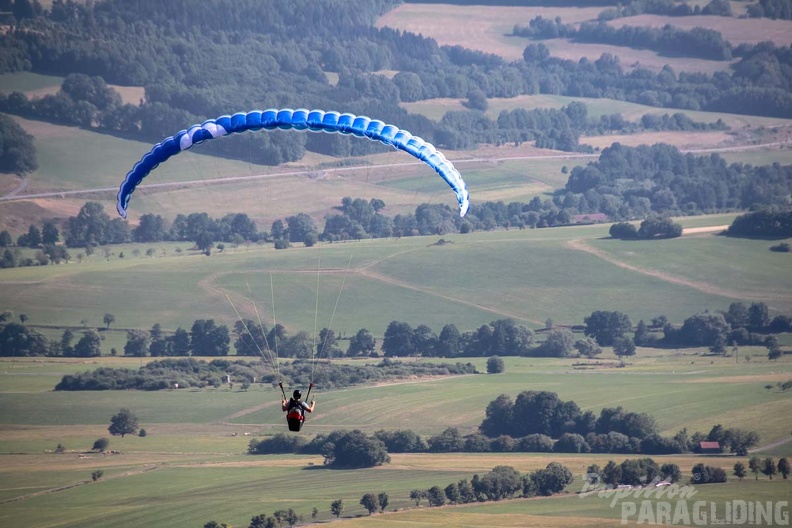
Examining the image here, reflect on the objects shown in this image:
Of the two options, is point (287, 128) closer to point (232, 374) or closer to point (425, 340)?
point (232, 374)

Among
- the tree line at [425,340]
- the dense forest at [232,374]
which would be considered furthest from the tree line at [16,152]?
the dense forest at [232,374]

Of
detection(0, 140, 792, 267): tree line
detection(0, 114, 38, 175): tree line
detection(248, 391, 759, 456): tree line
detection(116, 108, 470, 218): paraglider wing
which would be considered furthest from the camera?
detection(0, 114, 38, 175): tree line

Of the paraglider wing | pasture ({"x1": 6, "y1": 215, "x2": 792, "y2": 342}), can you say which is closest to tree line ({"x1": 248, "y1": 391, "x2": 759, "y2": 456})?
pasture ({"x1": 6, "y1": 215, "x2": 792, "y2": 342})

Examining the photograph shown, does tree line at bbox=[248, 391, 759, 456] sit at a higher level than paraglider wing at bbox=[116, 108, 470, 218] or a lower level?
lower

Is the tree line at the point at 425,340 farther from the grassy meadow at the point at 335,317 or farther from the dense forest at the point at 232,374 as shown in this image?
the dense forest at the point at 232,374

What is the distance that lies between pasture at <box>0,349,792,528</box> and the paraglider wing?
27582mm

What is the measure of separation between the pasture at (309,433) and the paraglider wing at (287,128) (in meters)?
27.6

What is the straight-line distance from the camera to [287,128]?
4831 centimetres

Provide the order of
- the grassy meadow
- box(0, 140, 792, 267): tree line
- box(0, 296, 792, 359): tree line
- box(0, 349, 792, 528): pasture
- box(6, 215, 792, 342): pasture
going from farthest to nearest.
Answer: box(0, 140, 792, 267): tree line < box(6, 215, 792, 342): pasture < box(0, 296, 792, 359): tree line < the grassy meadow < box(0, 349, 792, 528): pasture

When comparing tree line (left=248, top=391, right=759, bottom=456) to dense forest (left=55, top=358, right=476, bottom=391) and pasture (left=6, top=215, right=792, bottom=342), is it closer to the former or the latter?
dense forest (left=55, top=358, right=476, bottom=391)

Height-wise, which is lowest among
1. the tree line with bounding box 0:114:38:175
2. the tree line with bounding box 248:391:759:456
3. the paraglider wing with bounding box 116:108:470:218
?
the tree line with bounding box 248:391:759:456

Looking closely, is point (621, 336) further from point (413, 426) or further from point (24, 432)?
point (24, 432)

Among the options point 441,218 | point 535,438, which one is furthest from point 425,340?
point 441,218

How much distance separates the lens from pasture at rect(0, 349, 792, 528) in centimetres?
7700
